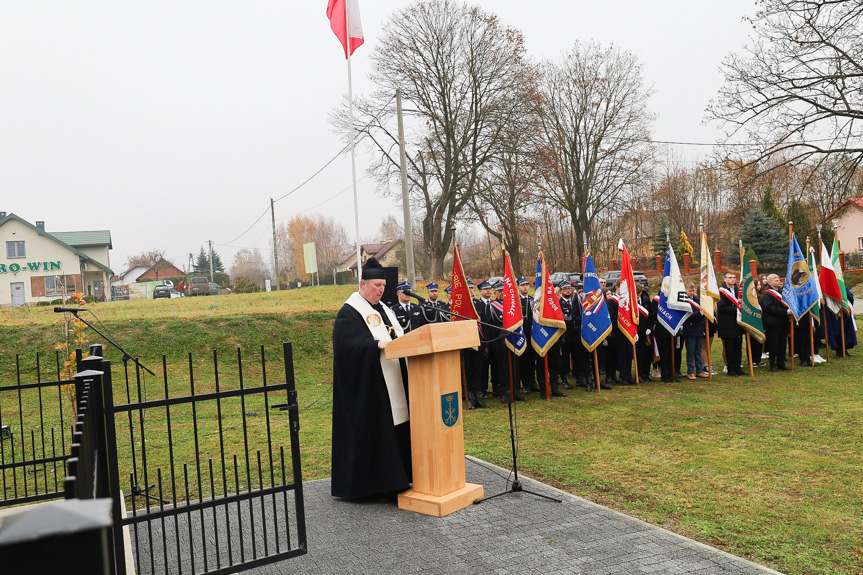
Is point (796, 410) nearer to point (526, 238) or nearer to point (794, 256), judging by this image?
point (794, 256)

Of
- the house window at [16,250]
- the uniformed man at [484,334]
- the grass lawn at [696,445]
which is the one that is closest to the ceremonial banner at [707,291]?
the grass lawn at [696,445]

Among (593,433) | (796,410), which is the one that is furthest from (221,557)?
(796,410)

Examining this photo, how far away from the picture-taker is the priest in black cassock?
5.65 metres

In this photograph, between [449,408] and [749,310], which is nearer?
[449,408]

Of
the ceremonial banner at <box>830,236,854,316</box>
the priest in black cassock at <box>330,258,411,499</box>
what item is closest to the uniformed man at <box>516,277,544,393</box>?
the priest in black cassock at <box>330,258,411,499</box>

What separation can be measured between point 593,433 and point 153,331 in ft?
42.4

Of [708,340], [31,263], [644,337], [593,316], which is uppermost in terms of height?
[31,263]

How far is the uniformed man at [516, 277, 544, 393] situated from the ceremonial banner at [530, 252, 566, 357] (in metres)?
0.30

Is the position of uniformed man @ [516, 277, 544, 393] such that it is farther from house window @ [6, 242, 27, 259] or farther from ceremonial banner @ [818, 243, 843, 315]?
house window @ [6, 242, 27, 259]

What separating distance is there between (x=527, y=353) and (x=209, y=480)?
6453 millimetres

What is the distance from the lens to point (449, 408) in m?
5.48

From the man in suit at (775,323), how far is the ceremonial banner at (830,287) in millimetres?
1530

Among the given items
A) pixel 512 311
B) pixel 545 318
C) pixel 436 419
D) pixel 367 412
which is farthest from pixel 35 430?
pixel 545 318

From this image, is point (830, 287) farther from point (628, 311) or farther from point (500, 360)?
point (500, 360)
